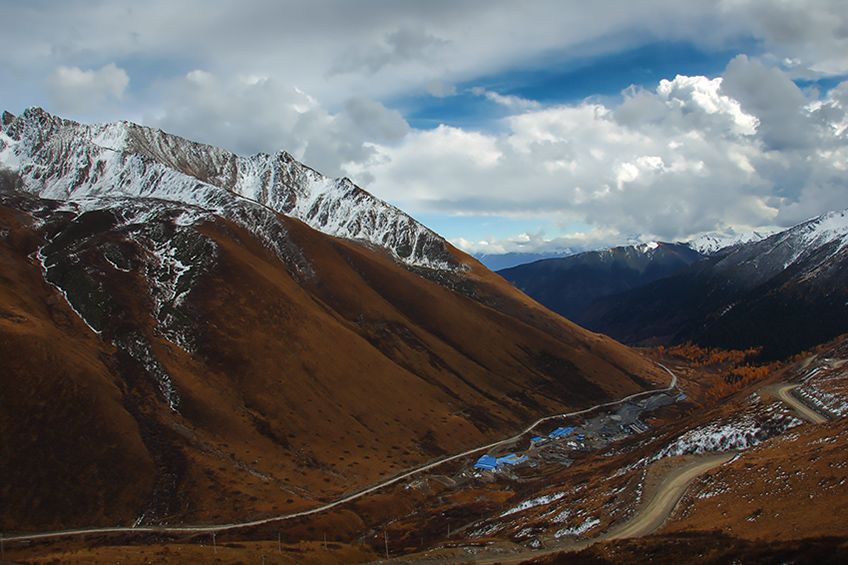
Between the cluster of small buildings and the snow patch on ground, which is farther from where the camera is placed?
the cluster of small buildings

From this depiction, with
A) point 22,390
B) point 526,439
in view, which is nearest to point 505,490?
point 526,439

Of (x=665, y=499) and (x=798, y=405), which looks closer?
(x=665, y=499)

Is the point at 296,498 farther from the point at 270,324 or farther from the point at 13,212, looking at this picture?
the point at 13,212

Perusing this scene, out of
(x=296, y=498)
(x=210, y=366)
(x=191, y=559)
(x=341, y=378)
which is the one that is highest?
(x=210, y=366)

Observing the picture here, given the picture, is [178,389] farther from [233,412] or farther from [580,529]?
[580,529]

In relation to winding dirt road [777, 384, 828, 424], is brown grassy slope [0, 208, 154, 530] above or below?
above

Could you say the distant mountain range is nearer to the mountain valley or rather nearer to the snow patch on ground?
the mountain valley

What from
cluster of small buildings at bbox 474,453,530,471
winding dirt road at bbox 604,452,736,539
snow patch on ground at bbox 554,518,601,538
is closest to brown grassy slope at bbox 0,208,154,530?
snow patch on ground at bbox 554,518,601,538

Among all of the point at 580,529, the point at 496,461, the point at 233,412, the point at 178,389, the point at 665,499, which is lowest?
the point at 496,461

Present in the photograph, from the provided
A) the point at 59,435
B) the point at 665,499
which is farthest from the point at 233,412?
the point at 665,499
